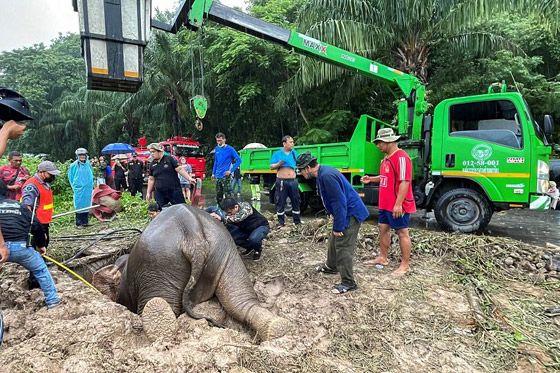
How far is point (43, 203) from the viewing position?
4309 millimetres

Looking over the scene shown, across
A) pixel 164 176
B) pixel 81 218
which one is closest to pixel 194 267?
pixel 164 176

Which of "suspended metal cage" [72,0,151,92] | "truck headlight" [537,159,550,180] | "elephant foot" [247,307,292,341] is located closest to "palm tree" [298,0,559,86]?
"truck headlight" [537,159,550,180]

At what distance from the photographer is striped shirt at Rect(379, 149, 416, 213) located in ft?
13.5

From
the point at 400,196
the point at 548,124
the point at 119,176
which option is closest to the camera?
the point at 400,196

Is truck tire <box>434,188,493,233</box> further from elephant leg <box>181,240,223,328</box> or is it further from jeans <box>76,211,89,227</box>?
jeans <box>76,211,89,227</box>

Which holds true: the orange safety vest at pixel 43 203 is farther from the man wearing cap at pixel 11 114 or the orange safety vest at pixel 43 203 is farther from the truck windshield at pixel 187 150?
the truck windshield at pixel 187 150

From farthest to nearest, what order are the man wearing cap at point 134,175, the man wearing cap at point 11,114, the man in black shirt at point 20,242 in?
the man wearing cap at point 134,175 < the man in black shirt at point 20,242 < the man wearing cap at point 11,114

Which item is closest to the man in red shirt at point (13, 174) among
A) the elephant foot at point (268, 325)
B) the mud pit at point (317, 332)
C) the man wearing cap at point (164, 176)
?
the man wearing cap at point (164, 176)

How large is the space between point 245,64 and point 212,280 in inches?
540

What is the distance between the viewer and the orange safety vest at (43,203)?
4238 millimetres

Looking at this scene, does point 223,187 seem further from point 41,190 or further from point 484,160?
point 484,160

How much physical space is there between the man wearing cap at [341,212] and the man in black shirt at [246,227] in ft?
3.47

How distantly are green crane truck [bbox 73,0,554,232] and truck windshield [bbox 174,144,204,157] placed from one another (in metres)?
10.8

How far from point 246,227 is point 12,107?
280cm
